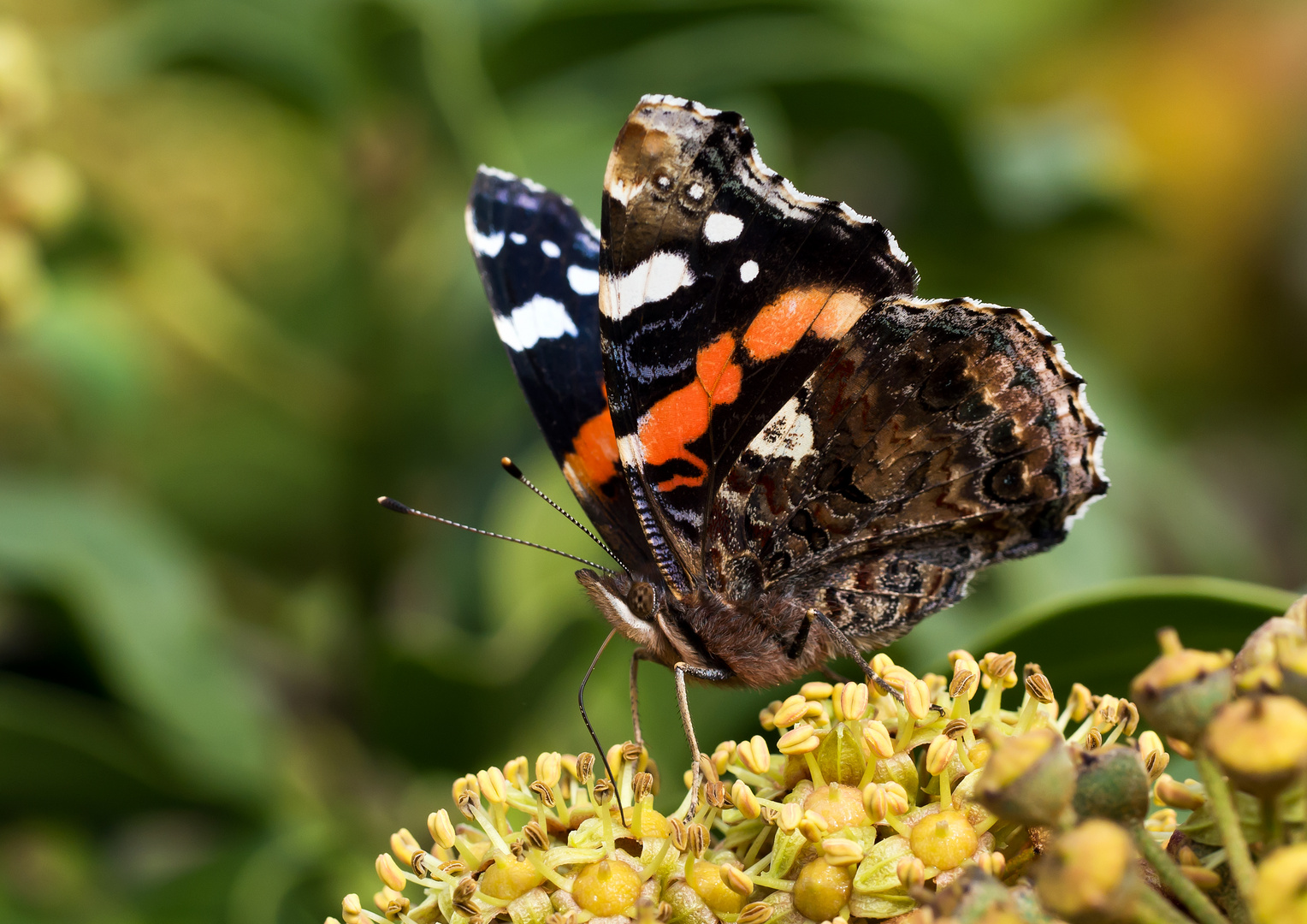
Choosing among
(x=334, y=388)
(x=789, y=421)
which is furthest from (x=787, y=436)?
(x=334, y=388)

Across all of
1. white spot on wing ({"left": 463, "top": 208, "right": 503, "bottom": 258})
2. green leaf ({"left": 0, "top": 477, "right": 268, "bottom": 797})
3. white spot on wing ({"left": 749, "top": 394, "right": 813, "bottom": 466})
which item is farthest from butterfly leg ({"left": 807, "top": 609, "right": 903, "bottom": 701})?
green leaf ({"left": 0, "top": 477, "right": 268, "bottom": 797})

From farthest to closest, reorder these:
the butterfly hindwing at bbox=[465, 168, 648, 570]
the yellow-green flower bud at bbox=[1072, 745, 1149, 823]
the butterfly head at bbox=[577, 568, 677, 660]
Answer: the butterfly hindwing at bbox=[465, 168, 648, 570]
the butterfly head at bbox=[577, 568, 677, 660]
the yellow-green flower bud at bbox=[1072, 745, 1149, 823]

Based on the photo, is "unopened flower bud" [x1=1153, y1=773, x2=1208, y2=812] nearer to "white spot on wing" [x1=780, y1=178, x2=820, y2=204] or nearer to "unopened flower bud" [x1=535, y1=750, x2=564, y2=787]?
"unopened flower bud" [x1=535, y1=750, x2=564, y2=787]

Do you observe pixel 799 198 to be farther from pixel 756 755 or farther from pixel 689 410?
pixel 756 755

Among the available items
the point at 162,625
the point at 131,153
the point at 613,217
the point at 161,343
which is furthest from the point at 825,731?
the point at 131,153

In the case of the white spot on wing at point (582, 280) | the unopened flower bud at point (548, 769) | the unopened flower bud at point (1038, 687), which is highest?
the white spot on wing at point (582, 280)

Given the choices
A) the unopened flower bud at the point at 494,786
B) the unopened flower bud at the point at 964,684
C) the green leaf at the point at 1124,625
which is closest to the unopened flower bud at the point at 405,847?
the unopened flower bud at the point at 494,786

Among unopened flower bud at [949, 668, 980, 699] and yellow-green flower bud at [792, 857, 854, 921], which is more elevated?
unopened flower bud at [949, 668, 980, 699]

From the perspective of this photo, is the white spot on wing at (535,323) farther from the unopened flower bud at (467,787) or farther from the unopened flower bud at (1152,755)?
the unopened flower bud at (1152,755)
